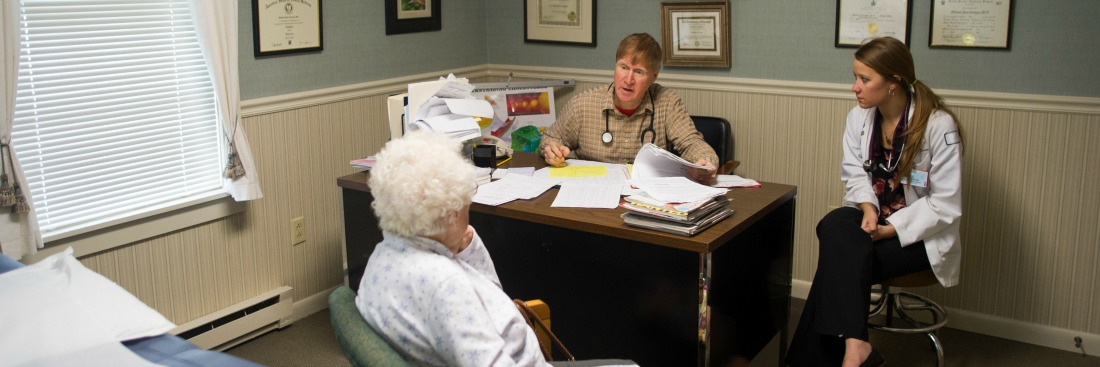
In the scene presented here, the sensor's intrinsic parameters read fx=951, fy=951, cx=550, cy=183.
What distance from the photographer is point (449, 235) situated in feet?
6.02

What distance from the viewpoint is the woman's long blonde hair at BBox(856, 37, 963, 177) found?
2873 mm

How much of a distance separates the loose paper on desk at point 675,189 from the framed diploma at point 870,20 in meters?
1.11

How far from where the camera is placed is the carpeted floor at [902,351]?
334 cm

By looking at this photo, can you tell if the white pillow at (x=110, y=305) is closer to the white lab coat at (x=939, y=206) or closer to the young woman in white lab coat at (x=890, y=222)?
the young woman in white lab coat at (x=890, y=222)

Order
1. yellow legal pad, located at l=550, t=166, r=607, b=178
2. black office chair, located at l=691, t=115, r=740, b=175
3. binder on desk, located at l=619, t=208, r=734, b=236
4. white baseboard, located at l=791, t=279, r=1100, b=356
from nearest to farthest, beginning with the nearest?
binder on desk, located at l=619, t=208, r=734, b=236 → yellow legal pad, located at l=550, t=166, r=607, b=178 → white baseboard, located at l=791, t=279, r=1100, b=356 → black office chair, located at l=691, t=115, r=740, b=175

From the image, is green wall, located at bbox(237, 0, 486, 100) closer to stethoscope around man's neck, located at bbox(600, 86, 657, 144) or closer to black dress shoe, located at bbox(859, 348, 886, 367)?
stethoscope around man's neck, located at bbox(600, 86, 657, 144)

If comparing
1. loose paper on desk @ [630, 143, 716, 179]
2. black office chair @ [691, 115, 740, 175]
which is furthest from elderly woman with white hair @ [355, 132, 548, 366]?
black office chair @ [691, 115, 740, 175]

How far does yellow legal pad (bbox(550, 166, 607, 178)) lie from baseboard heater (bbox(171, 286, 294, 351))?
125 cm

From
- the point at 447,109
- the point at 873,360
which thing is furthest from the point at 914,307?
the point at 447,109

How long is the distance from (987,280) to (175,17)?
10.0 ft

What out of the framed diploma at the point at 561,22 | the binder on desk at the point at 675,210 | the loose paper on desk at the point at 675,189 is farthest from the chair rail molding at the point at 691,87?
Answer: the binder on desk at the point at 675,210

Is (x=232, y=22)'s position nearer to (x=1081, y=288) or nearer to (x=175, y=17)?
(x=175, y=17)

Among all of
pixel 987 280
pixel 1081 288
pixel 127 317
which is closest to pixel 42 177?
pixel 127 317

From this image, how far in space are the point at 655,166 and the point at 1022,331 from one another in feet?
5.37
